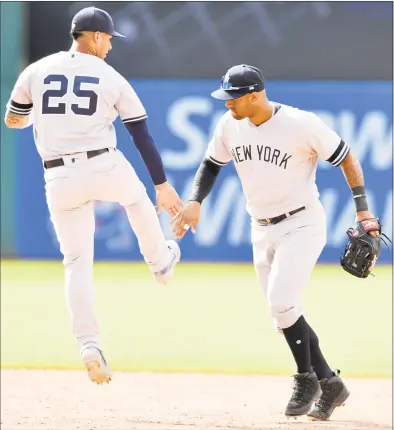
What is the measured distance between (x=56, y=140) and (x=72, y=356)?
3.14 m

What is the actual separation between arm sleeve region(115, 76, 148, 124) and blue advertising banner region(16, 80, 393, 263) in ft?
26.4

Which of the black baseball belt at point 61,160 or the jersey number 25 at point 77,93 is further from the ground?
the jersey number 25 at point 77,93

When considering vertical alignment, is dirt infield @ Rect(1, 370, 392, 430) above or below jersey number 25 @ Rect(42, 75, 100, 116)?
below

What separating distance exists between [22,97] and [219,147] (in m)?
1.14

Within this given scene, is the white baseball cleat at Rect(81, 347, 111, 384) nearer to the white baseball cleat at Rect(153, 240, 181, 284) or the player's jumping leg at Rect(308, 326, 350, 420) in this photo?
the white baseball cleat at Rect(153, 240, 181, 284)

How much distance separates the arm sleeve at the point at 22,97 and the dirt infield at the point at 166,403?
65.5 inches

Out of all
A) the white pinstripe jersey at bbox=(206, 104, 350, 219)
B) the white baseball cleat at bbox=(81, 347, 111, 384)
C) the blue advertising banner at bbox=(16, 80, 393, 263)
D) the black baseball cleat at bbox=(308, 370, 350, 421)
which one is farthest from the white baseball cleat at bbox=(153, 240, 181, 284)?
the blue advertising banner at bbox=(16, 80, 393, 263)

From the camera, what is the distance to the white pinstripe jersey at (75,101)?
229 inches

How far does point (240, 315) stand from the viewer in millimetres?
10445

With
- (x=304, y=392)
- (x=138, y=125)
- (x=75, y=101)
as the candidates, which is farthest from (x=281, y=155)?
(x=304, y=392)

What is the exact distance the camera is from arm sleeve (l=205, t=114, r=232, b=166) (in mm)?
6289

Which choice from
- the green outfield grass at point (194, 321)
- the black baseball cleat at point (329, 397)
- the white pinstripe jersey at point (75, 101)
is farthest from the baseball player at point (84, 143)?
the green outfield grass at point (194, 321)

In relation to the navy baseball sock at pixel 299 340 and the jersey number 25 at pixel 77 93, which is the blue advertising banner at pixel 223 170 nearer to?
the navy baseball sock at pixel 299 340

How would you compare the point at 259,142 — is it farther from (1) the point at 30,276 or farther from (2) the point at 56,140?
(1) the point at 30,276
